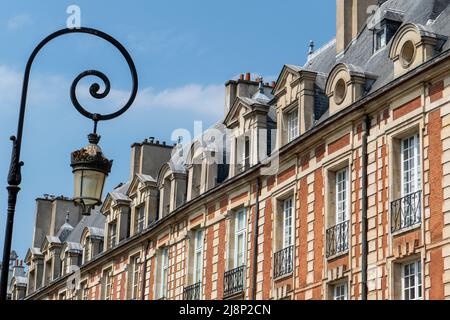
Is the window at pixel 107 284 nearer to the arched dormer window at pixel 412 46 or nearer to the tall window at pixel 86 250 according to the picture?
the tall window at pixel 86 250

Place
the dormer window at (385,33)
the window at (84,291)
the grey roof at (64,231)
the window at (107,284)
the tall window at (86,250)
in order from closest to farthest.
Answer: the dormer window at (385,33), the window at (107,284), the window at (84,291), the tall window at (86,250), the grey roof at (64,231)

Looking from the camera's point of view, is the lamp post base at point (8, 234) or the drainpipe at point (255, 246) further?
the drainpipe at point (255, 246)

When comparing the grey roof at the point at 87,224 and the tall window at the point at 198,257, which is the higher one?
the grey roof at the point at 87,224

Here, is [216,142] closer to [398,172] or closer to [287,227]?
[287,227]

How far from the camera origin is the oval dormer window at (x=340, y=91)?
22844 millimetres

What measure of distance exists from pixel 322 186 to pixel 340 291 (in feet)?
7.53

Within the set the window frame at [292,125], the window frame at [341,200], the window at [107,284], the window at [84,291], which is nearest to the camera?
the window frame at [341,200]

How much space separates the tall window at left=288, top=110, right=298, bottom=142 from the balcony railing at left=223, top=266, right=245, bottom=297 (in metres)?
3.40

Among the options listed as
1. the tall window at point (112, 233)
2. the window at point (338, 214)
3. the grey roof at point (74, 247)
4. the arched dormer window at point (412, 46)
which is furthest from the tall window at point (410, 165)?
the grey roof at point (74, 247)

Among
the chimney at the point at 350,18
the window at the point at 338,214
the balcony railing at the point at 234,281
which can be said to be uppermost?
the chimney at the point at 350,18

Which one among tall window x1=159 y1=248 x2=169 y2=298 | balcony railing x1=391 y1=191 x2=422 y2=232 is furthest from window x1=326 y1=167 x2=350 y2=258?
tall window x1=159 y1=248 x2=169 y2=298

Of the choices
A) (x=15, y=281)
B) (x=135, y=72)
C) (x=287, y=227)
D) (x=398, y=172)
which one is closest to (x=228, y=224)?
(x=287, y=227)

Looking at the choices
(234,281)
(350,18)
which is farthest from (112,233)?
(350,18)

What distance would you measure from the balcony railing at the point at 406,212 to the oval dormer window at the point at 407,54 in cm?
264
